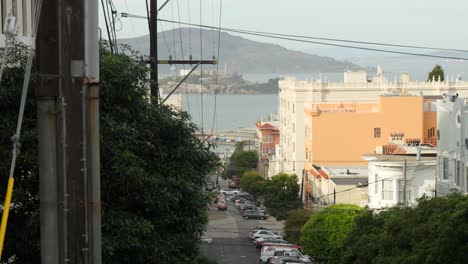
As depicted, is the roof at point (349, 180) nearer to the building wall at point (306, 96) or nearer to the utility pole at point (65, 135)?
the building wall at point (306, 96)

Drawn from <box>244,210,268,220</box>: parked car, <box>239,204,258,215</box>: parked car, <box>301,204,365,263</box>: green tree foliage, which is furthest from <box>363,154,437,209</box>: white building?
<box>239,204,258,215</box>: parked car

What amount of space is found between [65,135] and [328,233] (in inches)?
1564

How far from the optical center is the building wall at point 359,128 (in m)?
81.6

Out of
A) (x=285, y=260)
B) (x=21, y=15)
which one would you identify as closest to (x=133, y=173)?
(x=21, y=15)

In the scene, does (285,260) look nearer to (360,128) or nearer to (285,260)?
(285,260)

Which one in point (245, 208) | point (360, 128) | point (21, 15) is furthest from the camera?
point (360, 128)

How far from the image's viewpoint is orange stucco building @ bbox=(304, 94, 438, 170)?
81.6 metres

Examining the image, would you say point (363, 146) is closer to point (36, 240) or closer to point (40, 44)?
point (36, 240)

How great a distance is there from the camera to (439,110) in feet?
144

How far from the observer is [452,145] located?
135ft

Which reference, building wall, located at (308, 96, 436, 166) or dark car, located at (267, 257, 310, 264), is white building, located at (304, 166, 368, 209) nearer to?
building wall, located at (308, 96, 436, 166)

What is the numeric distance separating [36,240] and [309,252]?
117ft

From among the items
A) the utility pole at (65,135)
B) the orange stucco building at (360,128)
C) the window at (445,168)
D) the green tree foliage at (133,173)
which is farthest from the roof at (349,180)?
the utility pole at (65,135)

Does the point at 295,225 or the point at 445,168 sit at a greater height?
the point at 445,168
